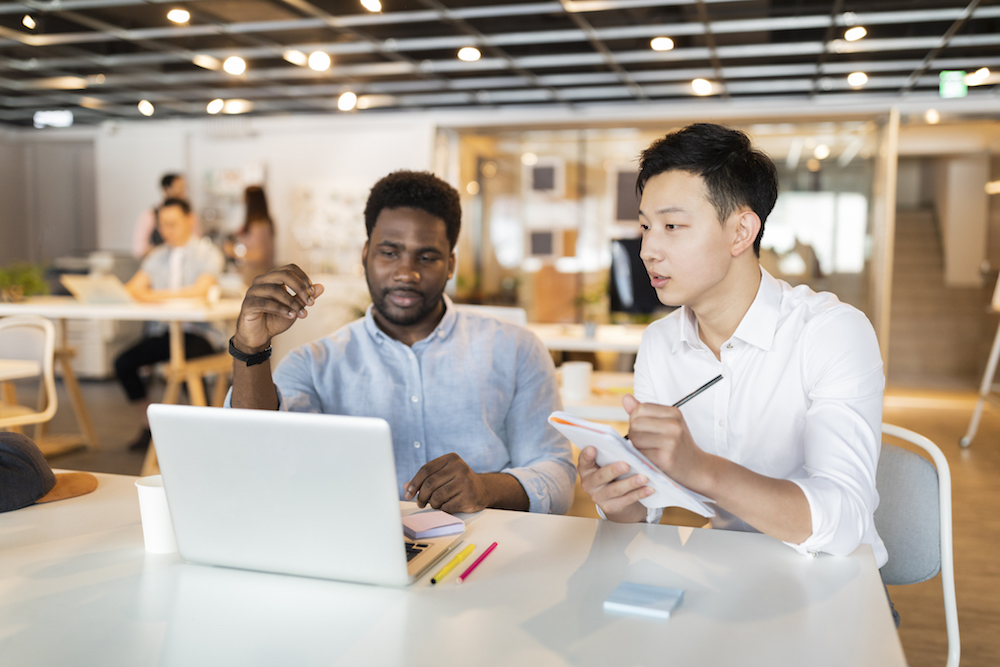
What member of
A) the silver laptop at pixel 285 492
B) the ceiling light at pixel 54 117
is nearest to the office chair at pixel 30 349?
the silver laptop at pixel 285 492

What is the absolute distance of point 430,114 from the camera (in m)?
8.73

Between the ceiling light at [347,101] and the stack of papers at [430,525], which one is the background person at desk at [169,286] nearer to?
the ceiling light at [347,101]

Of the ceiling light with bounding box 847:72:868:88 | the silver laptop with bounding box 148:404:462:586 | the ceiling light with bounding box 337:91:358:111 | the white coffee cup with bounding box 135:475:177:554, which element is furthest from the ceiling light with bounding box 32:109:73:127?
the silver laptop with bounding box 148:404:462:586

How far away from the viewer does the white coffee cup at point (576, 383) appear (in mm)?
3205

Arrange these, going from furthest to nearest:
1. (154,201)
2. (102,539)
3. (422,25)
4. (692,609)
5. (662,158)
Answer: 1. (154,201)
2. (422,25)
3. (662,158)
4. (102,539)
5. (692,609)

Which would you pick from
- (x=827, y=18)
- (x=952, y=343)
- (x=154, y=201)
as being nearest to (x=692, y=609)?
(x=827, y=18)

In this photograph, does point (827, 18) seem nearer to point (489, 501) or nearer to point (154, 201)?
point (489, 501)

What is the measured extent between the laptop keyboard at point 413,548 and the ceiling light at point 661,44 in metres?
5.46

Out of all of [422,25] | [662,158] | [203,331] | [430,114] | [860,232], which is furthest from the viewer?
[430,114]

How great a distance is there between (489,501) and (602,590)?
1.61 ft

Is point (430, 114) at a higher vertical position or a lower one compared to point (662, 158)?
higher

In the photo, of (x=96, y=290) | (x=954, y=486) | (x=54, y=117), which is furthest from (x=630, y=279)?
(x=54, y=117)

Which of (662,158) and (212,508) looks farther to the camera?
(662,158)

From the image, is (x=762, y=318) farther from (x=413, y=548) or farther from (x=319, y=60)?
(x=319, y=60)
